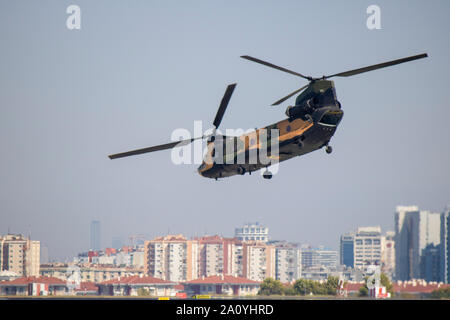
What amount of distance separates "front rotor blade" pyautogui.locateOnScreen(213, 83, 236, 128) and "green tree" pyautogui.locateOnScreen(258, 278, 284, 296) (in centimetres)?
8799

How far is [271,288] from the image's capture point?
133 metres

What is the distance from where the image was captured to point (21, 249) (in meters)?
169

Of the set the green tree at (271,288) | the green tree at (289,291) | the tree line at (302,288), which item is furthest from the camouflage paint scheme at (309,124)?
the green tree at (271,288)

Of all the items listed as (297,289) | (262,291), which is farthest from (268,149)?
(262,291)

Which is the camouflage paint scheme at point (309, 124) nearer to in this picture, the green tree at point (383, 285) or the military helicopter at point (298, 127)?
the military helicopter at point (298, 127)

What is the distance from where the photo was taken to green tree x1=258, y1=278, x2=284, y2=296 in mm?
130212

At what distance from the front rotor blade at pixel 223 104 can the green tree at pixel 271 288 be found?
87990 mm

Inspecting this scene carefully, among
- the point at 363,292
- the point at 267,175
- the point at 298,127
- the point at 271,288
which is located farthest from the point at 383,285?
the point at 298,127

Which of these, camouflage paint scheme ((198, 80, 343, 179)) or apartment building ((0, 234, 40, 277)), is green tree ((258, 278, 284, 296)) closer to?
apartment building ((0, 234, 40, 277))

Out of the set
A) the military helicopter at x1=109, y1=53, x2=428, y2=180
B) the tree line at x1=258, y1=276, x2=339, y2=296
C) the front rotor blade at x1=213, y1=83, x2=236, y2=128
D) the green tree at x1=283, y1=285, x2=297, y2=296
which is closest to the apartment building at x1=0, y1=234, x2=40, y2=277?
the tree line at x1=258, y1=276, x2=339, y2=296

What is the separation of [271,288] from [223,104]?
9509 cm

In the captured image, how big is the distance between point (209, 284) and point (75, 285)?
27650 millimetres
